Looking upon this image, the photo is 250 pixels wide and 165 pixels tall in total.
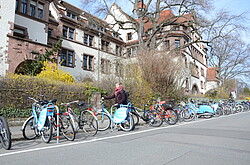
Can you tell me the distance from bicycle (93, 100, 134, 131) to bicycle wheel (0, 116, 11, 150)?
146 inches

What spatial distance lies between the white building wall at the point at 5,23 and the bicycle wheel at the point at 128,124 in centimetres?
1209

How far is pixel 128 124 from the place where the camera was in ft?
28.4

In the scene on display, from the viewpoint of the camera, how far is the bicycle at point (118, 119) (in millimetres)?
8516

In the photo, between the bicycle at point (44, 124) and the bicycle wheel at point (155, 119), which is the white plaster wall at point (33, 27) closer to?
the bicycle wheel at point (155, 119)

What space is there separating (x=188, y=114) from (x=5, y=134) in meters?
10.3

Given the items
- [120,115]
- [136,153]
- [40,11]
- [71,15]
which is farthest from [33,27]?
[136,153]

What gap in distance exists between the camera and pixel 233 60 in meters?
47.9

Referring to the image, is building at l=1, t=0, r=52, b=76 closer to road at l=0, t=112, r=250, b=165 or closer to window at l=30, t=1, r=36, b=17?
window at l=30, t=1, r=36, b=17

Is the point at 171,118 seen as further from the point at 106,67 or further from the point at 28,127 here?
the point at 106,67

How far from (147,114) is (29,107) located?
19.7ft

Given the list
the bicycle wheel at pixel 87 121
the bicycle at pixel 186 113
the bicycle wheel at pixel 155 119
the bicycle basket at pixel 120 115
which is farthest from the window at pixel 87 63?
the bicycle wheel at pixel 87 121

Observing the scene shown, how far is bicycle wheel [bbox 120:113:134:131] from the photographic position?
8512 millimetres

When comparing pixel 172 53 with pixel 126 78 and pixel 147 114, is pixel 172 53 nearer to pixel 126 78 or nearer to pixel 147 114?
pixel 126 78

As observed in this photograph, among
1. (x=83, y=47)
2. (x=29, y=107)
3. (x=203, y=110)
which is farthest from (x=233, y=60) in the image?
(x=29, y=107)
